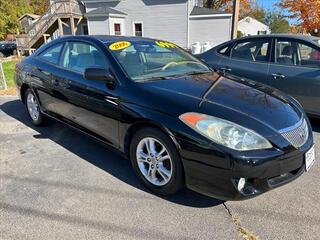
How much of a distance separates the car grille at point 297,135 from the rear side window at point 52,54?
3.15 m

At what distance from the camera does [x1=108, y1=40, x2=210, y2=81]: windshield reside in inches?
129

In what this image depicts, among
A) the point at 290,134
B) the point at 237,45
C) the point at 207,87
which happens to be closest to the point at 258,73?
the point at 237,45

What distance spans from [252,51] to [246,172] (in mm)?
3492

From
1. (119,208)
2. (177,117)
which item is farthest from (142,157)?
(177,117)

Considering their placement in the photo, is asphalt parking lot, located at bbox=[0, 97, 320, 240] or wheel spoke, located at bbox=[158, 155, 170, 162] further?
wheel spoke, located at bbox=[158, 155, 170, 162]

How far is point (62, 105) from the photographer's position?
13.2 ft

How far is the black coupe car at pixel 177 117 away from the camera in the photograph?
2.39 m

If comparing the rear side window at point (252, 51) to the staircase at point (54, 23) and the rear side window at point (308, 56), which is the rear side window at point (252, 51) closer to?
the rear side window at point (308, 56)

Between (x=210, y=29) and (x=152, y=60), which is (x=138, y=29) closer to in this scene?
(x=210, y=29)

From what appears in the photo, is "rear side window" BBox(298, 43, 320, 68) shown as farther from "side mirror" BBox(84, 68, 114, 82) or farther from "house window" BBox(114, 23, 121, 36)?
"house window" BBox(114, 23, 121, 36)

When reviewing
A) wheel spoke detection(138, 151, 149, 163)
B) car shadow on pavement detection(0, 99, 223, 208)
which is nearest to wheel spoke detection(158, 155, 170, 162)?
wheel spoke detection(138, 151, 149, 163)

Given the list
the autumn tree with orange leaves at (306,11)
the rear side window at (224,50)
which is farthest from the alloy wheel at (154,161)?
the autumn tree with orange leaves at (306,11)

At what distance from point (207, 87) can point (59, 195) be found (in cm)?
188

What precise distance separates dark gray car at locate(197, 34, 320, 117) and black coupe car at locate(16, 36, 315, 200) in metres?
1.51
